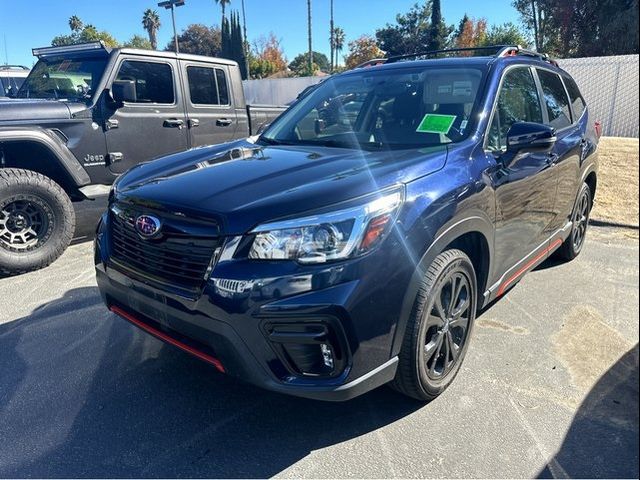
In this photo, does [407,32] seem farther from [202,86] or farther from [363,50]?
[202,86]

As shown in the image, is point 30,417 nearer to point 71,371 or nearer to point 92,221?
point 71,371

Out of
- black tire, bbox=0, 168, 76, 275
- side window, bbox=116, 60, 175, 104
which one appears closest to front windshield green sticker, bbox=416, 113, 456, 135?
black tire, bbox=0, 168, 76, 275

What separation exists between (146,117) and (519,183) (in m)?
4.16

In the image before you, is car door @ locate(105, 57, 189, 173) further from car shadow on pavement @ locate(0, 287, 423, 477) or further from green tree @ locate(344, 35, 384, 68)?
green tree @ locate(344, 35, 384, 68)

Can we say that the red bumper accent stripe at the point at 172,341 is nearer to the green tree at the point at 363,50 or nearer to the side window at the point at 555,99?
the side window at the point at 555,99

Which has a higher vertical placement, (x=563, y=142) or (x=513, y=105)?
(x=513, y=105)

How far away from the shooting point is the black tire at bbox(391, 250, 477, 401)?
2.38 m

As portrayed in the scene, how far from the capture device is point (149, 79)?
18.8 ft

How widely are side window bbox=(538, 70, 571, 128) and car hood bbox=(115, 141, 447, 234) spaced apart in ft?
5.59

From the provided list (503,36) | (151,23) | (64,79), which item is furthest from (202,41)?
(64,79)

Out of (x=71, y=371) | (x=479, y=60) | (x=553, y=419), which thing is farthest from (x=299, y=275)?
(x=479, y=60)

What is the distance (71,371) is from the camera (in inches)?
121

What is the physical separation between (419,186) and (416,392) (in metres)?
1.04

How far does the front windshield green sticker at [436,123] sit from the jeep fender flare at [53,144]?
3.55 metres
